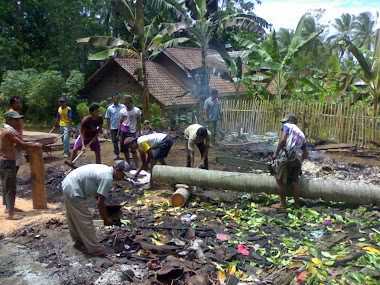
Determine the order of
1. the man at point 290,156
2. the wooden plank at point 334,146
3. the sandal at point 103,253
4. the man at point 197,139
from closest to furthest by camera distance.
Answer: the sandal at point 103,253 → the man at point 290,156 → the man at point 197,139 → the wooden plank at point 334,146

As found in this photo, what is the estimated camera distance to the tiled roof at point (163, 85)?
17.9m

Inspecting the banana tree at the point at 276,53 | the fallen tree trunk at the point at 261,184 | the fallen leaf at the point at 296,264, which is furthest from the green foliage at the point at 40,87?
the fallen leaf at the point at 296,264

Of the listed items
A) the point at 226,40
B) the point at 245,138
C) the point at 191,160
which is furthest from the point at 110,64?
the point at 191,160

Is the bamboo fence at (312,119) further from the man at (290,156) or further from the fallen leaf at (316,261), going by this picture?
the fallen leaf at (316,261)

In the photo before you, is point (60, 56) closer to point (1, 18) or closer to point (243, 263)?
point (1, 18)

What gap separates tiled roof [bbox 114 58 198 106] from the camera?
17895 millimetres

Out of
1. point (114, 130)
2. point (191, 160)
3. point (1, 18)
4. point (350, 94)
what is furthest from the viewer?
point (1, 18)

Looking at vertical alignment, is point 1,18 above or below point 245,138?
above

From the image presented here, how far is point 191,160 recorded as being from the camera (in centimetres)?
709

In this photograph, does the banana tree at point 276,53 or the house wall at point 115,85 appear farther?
the house wall at point 115,85

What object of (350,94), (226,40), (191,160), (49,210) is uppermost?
(226,40)

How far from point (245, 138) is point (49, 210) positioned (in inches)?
367

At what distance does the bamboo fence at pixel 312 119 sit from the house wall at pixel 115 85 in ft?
16.0

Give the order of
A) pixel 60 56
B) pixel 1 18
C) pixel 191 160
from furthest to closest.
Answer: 1. pixel 60 56
2. pixel 1 18
3. pixel 191 160
